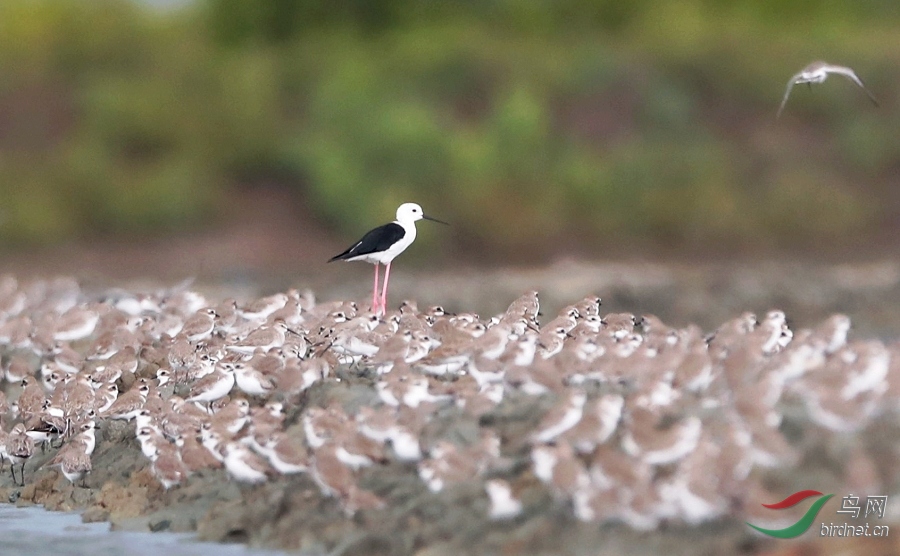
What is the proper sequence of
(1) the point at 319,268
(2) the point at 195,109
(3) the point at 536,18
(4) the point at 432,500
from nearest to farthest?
1. (4) the point at 432,500
2. (1) the point at 319,268
3. (2) the point at 195,109
4. (3) the point at 536,18

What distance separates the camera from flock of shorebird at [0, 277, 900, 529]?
748 cm

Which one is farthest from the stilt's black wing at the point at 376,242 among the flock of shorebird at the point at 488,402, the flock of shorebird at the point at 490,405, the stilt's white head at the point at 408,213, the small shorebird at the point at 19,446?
the small shorebird at the point at 19,446

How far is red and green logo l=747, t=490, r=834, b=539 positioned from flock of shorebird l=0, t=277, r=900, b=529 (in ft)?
0.52

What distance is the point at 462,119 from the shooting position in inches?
1287

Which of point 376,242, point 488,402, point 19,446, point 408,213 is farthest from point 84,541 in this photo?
point 408,213

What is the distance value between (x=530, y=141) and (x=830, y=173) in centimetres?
609

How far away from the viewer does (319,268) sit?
28047mm

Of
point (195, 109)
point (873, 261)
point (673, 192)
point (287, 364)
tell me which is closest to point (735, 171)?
point (673, 192)

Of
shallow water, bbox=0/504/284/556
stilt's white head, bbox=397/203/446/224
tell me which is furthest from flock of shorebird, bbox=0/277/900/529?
stilt's white head, bbox=397/203/446/224

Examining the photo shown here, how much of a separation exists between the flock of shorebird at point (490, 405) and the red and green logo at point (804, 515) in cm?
16

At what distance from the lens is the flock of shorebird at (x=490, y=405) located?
7480mm

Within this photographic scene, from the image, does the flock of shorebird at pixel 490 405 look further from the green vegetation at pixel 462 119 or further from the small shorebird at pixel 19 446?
the green vegetation at pixel 462 119

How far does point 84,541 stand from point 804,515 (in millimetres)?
4024

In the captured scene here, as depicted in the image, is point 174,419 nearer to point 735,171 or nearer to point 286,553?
point 286,553
